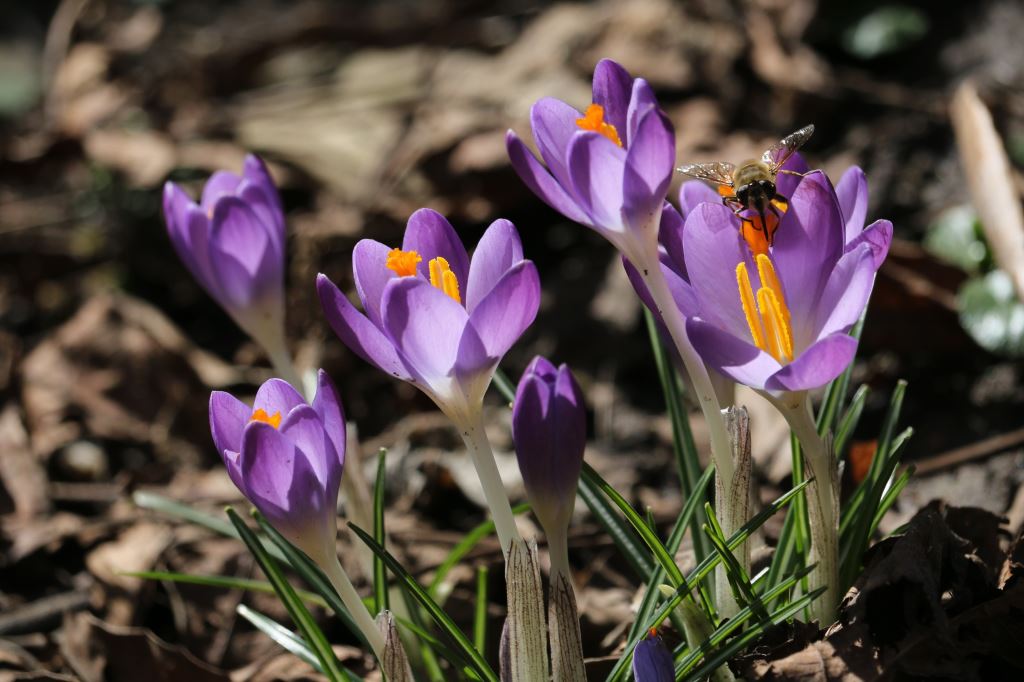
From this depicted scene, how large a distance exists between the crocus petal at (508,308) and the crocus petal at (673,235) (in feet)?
1.00

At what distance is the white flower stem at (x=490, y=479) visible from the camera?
1.46m

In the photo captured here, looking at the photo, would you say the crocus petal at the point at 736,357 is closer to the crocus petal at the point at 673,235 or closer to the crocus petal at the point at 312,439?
the crocus petal at the point at 673,235

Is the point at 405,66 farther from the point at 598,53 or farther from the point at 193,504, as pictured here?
the point at 193,504

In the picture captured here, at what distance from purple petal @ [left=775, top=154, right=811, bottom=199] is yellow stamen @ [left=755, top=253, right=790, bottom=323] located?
6.1 inches

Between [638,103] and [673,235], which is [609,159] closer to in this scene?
[638,103]

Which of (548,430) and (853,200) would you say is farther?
(853,200)

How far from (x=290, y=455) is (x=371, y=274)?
283 millimetres

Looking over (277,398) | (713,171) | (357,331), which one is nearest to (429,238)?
(357,331)

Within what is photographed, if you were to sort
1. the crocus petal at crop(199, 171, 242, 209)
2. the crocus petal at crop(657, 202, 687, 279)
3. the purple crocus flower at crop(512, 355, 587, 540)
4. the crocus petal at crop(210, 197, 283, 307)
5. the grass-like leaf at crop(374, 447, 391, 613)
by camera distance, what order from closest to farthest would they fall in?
1. the purple crocus flower at crop(512, 355, 587, 540)
2. the crocus petal at crop(657, 202, 687, 279)
3. the grass-like leaf at crop(374, 447, 391, 613)
4. the crocus petal at crop(210, 197, 283, 307)
5. the crocus petal at crop(199, 171, 242, 209)

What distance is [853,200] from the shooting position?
150 centimetres

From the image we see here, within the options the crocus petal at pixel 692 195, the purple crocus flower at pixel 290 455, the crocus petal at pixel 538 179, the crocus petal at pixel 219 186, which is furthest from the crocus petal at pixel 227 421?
the crocus petal at pixel 219 186

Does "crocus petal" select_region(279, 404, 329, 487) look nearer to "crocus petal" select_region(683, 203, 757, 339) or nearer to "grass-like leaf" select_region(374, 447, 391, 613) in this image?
"grass-like leaf" select_region(374, 447, 391, 613)

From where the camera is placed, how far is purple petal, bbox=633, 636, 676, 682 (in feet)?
4.62

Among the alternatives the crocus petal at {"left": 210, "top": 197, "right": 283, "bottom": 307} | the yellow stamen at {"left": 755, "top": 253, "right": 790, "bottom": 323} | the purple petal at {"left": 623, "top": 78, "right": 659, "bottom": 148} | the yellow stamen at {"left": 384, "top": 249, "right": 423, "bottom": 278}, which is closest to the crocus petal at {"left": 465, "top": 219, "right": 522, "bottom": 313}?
the yellow stamen at {"left": 384, "top": 249, "right": 423, "bottom": 278}
